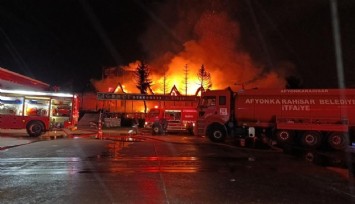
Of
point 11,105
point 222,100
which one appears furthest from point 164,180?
point 11,105

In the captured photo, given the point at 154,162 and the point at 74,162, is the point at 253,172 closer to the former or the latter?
the point at 154,162

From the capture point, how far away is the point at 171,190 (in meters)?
7.71

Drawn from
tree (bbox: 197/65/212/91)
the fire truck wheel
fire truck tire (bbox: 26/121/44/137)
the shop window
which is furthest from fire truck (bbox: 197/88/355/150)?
tree (bbox: 197/65/212/91)

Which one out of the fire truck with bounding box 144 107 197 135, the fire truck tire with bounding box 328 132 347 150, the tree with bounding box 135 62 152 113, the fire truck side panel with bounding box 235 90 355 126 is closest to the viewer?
the fire truck tire with bounding box 328 132 347 150

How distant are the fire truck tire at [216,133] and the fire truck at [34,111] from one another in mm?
8641

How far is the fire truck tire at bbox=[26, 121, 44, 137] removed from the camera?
21.4m

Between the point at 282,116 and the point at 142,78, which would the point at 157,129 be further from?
the point at 142,78

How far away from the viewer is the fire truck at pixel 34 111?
2139 cm

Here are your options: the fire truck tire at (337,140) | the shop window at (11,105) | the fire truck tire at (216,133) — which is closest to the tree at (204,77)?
the fire truck tire at (216,133)

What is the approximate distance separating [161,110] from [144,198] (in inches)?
985

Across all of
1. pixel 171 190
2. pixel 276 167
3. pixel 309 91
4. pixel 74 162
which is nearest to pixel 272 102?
pixel 309 91

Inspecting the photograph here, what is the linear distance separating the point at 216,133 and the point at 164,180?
1354 cm

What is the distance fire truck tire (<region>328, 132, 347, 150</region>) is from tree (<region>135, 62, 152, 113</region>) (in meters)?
50.6

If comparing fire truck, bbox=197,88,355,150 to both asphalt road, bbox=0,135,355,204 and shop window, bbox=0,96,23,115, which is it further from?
shop window, bbox=0,96,23,115
